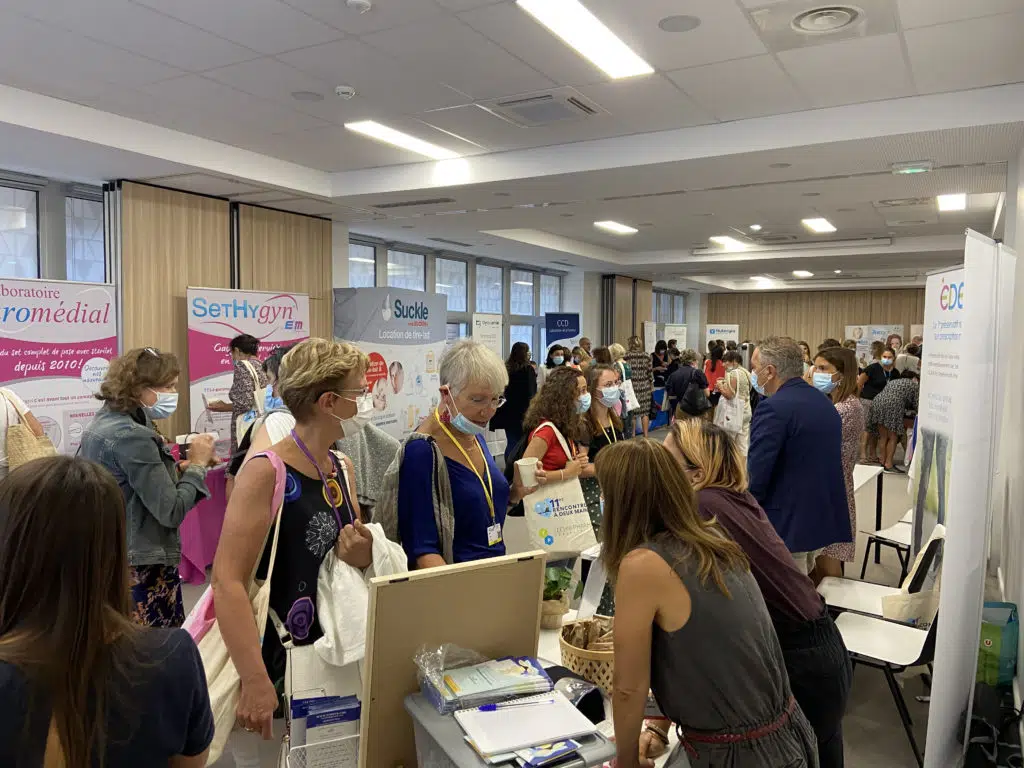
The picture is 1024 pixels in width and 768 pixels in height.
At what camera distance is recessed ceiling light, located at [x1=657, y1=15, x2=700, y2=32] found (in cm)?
338

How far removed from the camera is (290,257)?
24.4 ft

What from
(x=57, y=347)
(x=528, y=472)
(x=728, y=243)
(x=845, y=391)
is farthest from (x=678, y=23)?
(x=728, y=243)

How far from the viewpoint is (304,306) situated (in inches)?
287

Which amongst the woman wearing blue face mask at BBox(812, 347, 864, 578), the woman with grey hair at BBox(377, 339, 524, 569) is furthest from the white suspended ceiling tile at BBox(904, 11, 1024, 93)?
the woman with grey hair at BBox(377, 339, 524, 569)

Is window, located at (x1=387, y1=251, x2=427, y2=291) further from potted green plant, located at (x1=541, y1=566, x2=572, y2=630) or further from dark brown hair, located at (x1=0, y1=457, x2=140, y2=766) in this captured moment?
dark brown hair, located at (x1=0, y1=457, x2=140, y2=766)

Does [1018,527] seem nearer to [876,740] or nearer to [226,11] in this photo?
[876,740]

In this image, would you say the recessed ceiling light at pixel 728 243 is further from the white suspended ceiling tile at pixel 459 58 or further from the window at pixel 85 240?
the window at pixel 85 240

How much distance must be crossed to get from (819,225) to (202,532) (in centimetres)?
793

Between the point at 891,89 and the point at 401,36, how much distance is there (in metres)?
2.88

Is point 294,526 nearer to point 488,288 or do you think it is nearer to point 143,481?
point 143,481

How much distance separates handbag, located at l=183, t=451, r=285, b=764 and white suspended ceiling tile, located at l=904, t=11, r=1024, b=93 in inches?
141

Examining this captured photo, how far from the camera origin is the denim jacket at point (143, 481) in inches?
106

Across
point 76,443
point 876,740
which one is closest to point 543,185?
point 76,443

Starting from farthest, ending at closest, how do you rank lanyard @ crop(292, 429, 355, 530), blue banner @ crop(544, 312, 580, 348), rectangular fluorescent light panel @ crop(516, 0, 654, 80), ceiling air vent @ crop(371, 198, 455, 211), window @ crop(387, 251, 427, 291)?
blue banner @ crop(544, 312, 580, 348) < window @ crop(387, 251, 427, 291) < ceiling air vent @ crop(371, 198, 455, 211) < rectangular fluorescent light panel @ crop(516, 0, 654, 80) < lanyard @ crop(292, 429, 355, 530)
